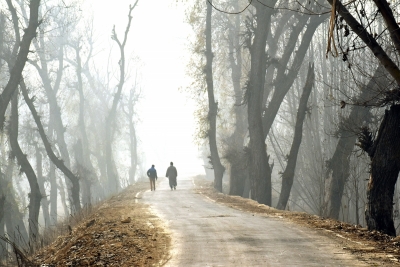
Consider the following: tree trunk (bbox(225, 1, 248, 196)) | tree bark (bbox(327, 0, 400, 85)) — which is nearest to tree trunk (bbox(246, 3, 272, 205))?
tree trunk (bbox(225, 1, 248, 196))

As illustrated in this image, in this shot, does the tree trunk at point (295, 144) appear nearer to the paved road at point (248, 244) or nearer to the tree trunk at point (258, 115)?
the tree trunk at point (258, 115)

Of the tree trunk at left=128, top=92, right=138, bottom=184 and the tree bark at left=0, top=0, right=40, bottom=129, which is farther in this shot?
the tree trunk at left=128, top=92, right=138, bottom=184

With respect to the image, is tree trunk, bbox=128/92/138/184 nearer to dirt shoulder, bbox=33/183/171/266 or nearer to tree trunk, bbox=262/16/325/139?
tree trunk, bbox=262/16/325/139

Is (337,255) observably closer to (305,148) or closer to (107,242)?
(107,242)

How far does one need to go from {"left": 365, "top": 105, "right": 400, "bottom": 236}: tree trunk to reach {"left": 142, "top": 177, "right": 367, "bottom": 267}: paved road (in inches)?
71.5

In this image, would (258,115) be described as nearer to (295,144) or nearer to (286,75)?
(295,144)

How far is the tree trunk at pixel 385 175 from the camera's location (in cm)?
1563

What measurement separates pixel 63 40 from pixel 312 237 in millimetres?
49786

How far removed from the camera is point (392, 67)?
12008mm

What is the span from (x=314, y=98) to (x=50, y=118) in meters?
32.4

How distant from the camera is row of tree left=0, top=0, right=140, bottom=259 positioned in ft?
102

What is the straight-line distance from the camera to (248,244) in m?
12.8

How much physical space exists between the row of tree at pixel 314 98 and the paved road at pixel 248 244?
271 centimetres

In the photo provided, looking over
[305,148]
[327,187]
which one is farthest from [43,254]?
[305,148]
